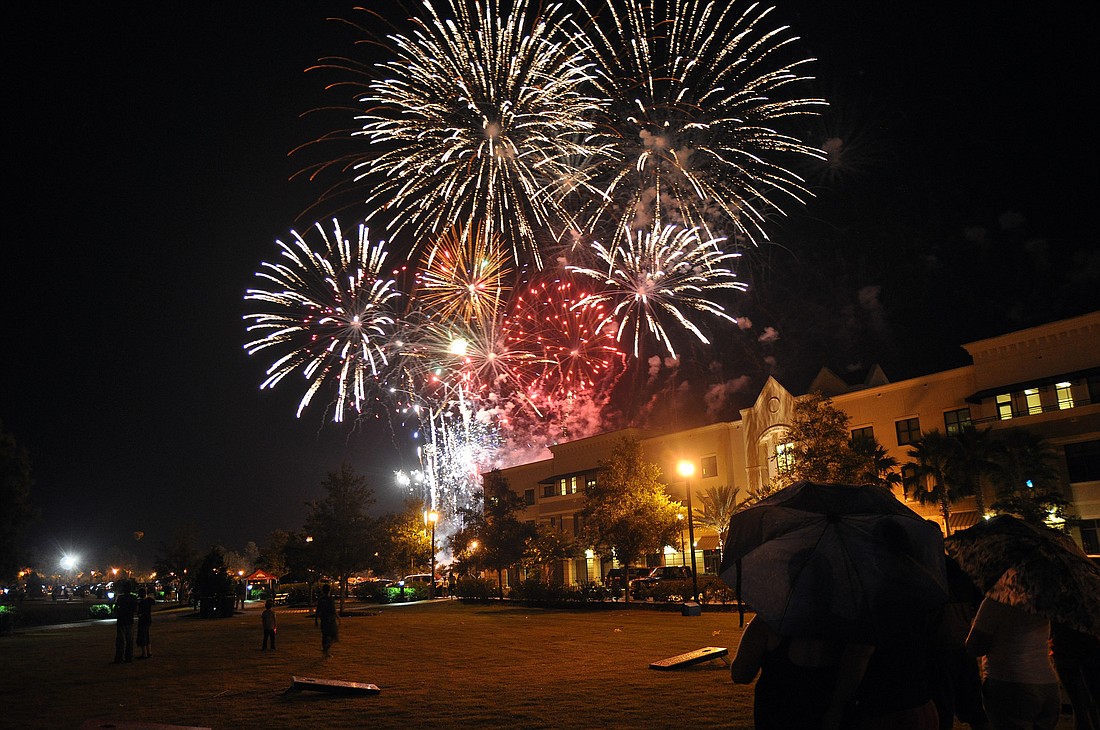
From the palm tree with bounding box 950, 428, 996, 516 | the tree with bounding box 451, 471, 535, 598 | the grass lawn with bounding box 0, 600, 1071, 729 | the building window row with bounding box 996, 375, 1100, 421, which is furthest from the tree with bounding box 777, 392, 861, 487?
the tree with bounding box 451, 471, 535, 598

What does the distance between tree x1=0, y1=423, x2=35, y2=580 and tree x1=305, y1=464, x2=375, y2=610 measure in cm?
1917

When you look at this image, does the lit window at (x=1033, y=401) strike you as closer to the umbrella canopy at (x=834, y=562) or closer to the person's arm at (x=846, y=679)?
the umbrella canopy at (x=834, y=562)

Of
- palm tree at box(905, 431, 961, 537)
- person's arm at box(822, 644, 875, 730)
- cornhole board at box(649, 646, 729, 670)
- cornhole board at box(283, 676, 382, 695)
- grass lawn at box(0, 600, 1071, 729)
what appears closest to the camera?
person's arm at box(822, 644, 875, 730)

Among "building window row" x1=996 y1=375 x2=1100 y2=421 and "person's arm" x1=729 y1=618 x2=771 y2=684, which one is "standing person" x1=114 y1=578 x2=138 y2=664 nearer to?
"person's arm" x1=729 y1=618 x2=771 y2=684

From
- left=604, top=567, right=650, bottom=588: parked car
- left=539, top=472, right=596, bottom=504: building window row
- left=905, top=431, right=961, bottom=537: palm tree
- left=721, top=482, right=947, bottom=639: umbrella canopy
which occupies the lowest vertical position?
left=604, top=567, right=650, bottom=588: parked car

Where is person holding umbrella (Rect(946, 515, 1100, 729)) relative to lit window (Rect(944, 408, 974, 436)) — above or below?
below

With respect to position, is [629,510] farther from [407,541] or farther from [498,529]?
[407,541]

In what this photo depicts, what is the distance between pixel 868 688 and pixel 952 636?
1.44 meters

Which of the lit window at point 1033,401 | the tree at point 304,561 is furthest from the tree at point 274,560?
the lit window at point 1033,401

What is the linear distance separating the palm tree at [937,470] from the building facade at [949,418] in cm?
135

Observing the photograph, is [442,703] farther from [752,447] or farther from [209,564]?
[752,447]

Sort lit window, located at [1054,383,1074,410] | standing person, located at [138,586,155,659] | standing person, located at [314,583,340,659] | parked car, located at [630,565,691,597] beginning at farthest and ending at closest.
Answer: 1. parked car, located at [630,565,691,597]
2. lit window, located at [1054,383,1074,410]
3. standing person, located at [138,586,155,659]
4. standing person, located at [314,583,340,659]

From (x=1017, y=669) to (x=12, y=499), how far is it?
5742 centimetres

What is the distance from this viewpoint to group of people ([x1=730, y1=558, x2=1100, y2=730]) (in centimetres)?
368
